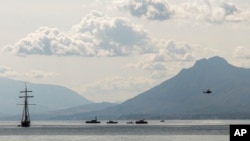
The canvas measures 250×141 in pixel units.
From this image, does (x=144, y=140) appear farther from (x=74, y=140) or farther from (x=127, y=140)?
(x=74, y=140)

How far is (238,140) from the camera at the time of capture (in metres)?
35.1

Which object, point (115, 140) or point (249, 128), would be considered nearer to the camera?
point (249, 128)

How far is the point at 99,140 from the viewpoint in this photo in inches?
7047

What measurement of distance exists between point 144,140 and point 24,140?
3354 cm

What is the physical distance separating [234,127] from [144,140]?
139742mm

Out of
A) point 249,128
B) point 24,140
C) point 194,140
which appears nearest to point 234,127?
point 249,128

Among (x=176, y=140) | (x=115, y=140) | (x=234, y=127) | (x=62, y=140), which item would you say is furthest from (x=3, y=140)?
(x=234, y=127)

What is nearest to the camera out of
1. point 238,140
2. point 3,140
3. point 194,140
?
point 238,140

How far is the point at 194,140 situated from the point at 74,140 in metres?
31.4

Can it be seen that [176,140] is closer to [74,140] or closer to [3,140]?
[74,140]

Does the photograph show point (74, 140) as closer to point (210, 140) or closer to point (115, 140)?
point (115, 140)

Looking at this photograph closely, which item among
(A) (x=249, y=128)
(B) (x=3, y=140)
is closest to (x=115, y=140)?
(B) (x=3, y=140)

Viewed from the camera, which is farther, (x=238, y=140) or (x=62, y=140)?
(x=62, y=140)

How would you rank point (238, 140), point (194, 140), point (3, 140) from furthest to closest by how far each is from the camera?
1. point (3, 140)
2. point (194, 140)
3. point (238, 140)
